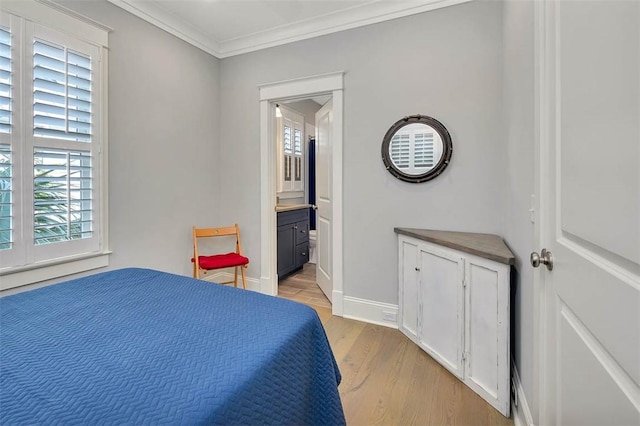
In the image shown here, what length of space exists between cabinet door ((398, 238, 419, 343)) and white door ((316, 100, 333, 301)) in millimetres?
850

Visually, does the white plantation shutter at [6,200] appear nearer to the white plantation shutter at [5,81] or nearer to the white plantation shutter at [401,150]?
the white plantation shutter at [5,81]

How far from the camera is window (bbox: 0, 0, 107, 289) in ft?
5.88

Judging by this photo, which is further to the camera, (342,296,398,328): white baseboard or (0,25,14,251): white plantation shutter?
(342,296,398,328): white baseboard

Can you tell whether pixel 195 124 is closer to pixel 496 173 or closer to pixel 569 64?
pixel 496 173

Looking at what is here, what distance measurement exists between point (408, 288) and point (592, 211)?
1.72 m

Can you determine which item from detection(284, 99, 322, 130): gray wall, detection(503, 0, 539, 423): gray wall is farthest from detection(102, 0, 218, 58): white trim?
detection(503, 0, 539, 423): gray wall

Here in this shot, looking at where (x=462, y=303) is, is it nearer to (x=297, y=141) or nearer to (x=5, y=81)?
(x=5, y=81)

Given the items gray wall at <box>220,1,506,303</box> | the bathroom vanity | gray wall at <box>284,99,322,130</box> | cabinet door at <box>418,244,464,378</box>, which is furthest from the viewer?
gray wall at <box>284,99,322,130</box>

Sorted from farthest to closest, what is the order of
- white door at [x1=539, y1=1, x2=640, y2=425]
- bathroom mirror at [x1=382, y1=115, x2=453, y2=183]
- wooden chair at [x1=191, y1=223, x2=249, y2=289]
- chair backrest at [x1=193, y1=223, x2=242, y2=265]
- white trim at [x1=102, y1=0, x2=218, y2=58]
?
1. chair backrest at [x1=193, y1=223, x2=242, y2=265]
2. wooden chair at [x1=191, y1=223, x2=249, y2=289]
3. white trim at [x1=102, y1=0, x2=218, y2=58]
4. bathroom mirror at [x1=382, y1=115, x2=453, y2=183]
5. white door at [x1=539, y1=1, x2=640, y2=425]

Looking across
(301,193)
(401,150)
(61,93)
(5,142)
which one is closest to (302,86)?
(401,150)

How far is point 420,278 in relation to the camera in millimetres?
2180

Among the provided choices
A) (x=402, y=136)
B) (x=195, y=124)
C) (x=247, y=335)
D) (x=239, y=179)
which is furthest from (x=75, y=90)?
(x=402, y=136)

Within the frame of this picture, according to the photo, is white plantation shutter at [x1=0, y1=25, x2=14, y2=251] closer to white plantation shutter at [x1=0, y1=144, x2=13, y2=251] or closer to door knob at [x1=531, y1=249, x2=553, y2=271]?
white plantation shutter at [x1=0, y1=144, x2=13, y2=251]

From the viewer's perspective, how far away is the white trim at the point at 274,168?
2.76 metres
